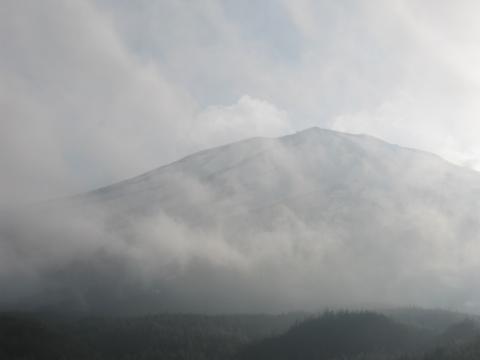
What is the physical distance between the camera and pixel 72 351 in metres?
180

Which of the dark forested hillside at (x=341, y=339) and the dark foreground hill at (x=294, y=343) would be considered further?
the dark forested hillside at (x=341, y=339)

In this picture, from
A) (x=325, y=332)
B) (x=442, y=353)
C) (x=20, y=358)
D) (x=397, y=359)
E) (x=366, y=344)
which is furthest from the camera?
(x=325, y=332)

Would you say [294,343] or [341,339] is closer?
[341,339]

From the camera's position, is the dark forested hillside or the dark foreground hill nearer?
the dark foreground hill

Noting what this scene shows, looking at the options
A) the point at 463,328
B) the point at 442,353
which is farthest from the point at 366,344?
the point at 442,353

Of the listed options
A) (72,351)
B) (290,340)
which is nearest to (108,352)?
(72,351)

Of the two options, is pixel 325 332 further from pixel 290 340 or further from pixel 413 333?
pixel 413 333

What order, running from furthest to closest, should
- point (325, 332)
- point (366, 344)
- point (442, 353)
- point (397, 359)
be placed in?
1. point (325, 332)
2. point (366, 344)
3. point (397, 359)
4. point (442, 353)

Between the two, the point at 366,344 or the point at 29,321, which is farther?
the point at 29,321

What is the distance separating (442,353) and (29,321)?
12291 centimetres

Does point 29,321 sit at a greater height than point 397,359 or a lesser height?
greater

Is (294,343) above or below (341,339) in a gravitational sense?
below

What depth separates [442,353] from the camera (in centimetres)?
13475

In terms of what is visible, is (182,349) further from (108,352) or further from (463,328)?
(463,328)
